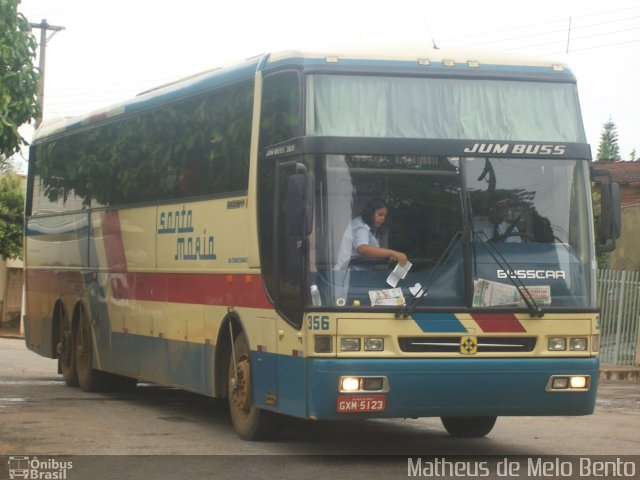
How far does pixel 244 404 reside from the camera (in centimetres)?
1271

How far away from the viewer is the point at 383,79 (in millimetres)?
11438

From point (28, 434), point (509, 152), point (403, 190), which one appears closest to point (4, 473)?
point (28, 434)

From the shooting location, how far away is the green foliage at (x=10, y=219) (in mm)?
41344

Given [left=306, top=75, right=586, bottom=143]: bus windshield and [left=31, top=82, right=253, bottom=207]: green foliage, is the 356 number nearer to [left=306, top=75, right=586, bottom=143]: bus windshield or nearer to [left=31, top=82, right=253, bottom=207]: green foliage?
[left=306, top=75, right=586, bottom=143]: bus windshield

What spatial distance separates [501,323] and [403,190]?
4.43 ft

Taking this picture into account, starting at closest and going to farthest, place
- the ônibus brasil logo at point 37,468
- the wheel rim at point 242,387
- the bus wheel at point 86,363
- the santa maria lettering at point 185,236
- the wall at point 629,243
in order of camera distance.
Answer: the ônibus brasil logo at point 37,468 → the wheel rim at point 242,387 → the santa maria lettering at point 185,236 → the bus wheel at point 86,363 → the wall at point 629,243

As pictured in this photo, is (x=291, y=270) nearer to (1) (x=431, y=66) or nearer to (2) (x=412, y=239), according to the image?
(2) (x=412, y=239)

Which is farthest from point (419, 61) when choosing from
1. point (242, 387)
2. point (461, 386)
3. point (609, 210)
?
point (242, 387)

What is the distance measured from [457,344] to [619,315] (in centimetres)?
1537

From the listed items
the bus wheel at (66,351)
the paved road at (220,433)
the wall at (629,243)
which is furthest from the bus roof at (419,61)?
the wall at (629,243)

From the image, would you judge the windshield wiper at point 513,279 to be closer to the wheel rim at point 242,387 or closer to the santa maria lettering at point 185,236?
the wheel rim at point 242,387

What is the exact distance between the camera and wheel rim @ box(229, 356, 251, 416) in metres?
12.6

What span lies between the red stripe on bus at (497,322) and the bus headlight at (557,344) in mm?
262

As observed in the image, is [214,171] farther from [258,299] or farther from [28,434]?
[28,434]
